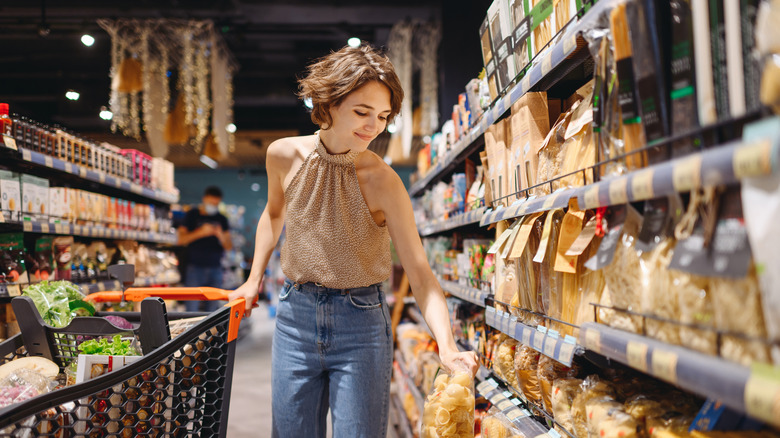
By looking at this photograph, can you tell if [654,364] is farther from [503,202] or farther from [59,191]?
[59,191]

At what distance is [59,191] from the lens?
3.50 m

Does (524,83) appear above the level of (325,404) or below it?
above

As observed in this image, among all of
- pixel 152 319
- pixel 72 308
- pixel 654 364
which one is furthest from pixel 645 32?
pixel 72 308

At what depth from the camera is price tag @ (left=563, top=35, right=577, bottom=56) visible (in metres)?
1.23

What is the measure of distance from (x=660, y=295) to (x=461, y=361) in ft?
2.03

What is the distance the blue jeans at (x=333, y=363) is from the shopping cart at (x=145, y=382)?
21 cm

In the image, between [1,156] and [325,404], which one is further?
[1,156]

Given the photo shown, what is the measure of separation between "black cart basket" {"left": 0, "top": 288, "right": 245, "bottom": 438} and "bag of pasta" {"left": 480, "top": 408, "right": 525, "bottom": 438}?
836 mm

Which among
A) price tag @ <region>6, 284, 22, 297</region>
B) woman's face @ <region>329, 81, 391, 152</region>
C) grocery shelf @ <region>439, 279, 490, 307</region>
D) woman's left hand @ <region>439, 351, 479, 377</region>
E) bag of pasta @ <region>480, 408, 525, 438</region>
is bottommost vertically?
bag of pasta @ <region>480, 408, 525, 438</region>

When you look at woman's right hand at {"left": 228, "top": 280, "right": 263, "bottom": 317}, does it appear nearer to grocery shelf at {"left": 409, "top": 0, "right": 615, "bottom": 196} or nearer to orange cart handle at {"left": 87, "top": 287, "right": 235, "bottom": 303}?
orange cart handle at {"left": 87, "top": 287, "right": 235, "bottom": 303}

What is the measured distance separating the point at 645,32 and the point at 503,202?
3.34 ft

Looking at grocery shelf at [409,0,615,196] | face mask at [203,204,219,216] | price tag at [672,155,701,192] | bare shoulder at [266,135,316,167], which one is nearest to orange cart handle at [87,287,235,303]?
bare shoulder at [266,135,316,167]

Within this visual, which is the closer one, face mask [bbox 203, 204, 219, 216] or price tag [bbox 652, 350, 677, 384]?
price tag [bbox 652, 350, 677, 384]

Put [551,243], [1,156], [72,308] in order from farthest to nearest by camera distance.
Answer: [1,156] < [72,308] < [551,243]
